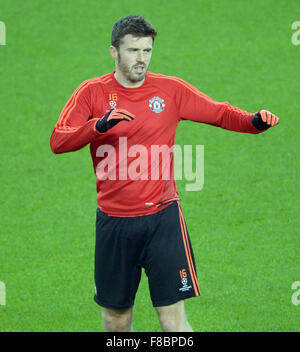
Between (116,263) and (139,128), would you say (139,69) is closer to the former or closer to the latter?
(139,128)

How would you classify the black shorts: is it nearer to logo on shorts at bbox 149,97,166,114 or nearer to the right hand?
logo on shorts at bbox 149,97,166,114

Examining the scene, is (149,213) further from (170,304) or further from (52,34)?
(52,34)

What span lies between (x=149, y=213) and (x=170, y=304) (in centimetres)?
58

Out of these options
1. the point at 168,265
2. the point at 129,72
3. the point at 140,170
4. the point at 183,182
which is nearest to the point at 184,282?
the point at 168,265

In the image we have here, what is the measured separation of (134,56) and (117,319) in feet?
5.64

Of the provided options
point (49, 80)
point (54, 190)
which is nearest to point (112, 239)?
point (54, 190)

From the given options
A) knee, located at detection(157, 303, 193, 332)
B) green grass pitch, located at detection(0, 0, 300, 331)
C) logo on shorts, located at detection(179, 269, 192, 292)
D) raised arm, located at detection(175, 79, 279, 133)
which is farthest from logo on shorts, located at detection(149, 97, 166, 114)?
green grass pitch, located at detection(0, 0, 300, 331)

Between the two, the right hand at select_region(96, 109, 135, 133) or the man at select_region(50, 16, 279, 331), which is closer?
the right hand at select_region(96, 109, 135, 133)

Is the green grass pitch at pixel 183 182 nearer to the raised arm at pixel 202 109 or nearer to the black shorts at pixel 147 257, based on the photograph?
the black shorts at pixel 147 257

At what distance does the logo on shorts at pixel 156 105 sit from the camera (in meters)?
5.32

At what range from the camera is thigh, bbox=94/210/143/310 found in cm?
534

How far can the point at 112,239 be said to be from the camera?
5367 millimetres

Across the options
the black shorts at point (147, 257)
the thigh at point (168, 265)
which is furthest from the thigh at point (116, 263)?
the thigh at point (168, 265)
